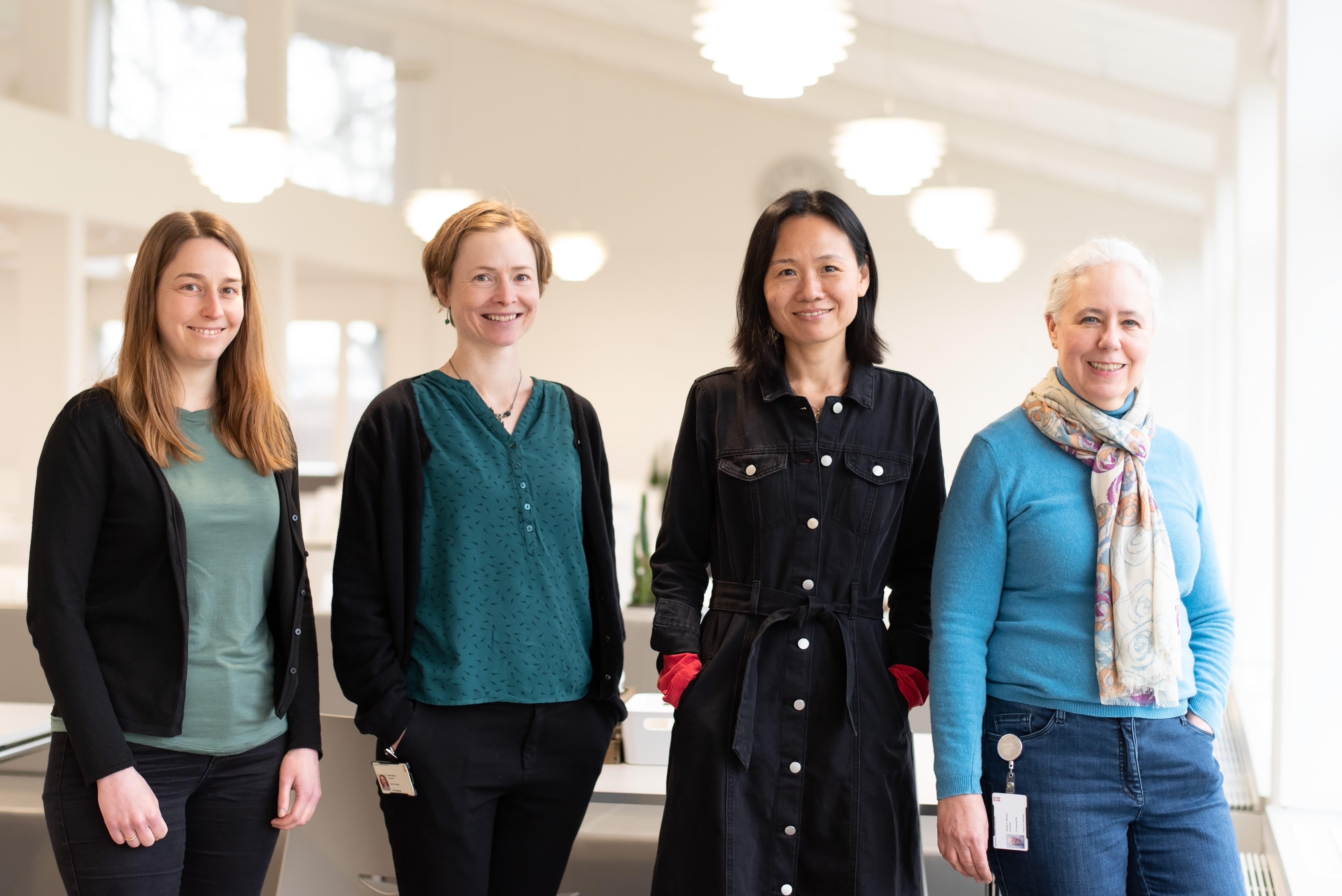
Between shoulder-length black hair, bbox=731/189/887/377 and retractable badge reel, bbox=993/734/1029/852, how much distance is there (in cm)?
61

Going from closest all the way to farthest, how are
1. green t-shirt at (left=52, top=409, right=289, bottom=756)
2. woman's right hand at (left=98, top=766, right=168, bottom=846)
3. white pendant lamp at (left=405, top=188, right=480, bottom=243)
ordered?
woman's right hand at (left=98, top=766, right=168, bottom=846), green t-shirt at (left=52, top=409, right=289, bottom=756), white pendant lamp at (left=405, top=188, right=480, bottom=243)

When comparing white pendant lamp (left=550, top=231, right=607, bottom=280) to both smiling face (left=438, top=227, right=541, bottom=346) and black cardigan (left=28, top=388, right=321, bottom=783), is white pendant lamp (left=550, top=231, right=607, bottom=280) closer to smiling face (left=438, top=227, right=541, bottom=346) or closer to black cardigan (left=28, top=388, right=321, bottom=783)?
smiling face (left=438, top=227, right=541, bottom=346)

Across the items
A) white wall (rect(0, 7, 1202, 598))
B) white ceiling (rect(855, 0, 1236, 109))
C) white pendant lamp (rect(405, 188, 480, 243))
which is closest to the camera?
white ceiling (rect(855, 0, 1236, 109))

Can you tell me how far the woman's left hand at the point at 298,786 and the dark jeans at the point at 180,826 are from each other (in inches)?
0.5

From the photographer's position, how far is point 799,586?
1.72 m

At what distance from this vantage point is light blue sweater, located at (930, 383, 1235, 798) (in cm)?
159

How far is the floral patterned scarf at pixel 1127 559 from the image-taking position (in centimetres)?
154

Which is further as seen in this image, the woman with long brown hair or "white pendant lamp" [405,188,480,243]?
"white pendant lamp" [405,188,480,243]

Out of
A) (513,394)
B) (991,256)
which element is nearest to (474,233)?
(513,394)

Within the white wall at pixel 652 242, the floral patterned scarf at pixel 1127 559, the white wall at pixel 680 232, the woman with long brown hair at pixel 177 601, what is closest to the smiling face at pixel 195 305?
the woman with long brown hair at pixel 177 601

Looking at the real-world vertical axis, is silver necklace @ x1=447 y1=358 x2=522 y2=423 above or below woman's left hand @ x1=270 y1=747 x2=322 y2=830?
above

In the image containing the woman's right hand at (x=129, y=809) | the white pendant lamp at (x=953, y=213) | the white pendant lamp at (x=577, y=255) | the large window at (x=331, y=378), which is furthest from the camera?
the large window at (x=331, y=378)

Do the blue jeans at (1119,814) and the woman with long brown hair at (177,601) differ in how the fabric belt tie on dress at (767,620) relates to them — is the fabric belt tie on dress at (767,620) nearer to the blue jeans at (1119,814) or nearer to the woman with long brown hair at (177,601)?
the blue jeans at (1119,814)

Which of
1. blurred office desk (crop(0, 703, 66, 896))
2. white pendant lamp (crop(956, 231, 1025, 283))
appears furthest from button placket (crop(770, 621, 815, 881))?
white pendant lamp (crop(956, 231, 1025, 283))
